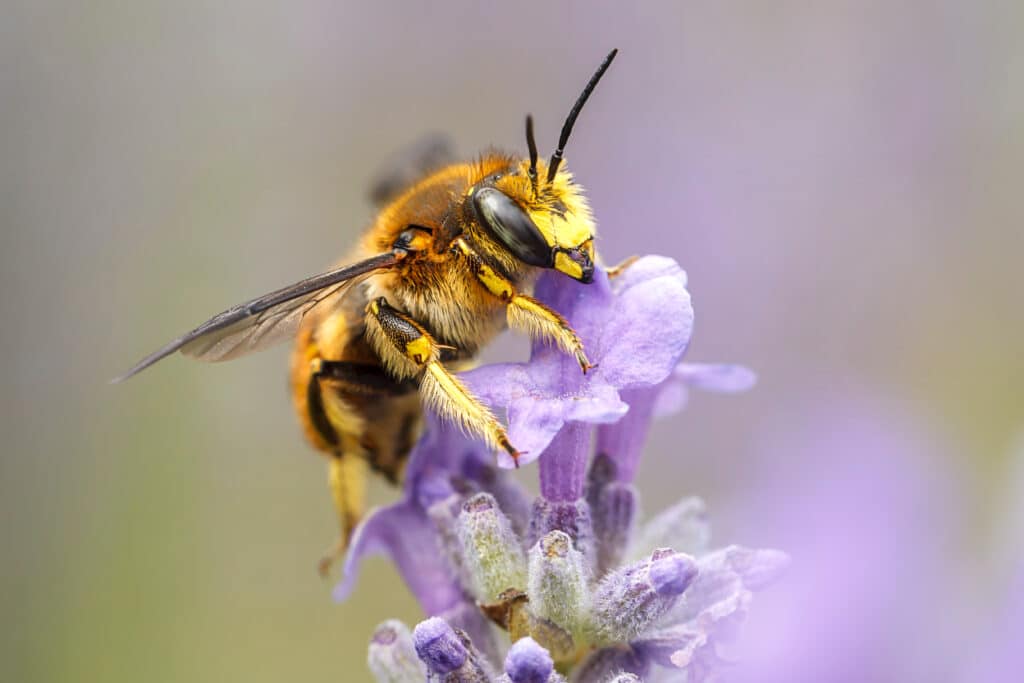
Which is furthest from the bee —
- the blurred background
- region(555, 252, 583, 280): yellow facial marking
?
the blurred background

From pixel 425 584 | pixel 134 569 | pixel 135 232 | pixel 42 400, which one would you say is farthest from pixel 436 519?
pixel 135 232

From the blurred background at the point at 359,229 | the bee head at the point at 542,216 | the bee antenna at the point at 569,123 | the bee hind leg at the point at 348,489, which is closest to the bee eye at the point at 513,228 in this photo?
the bee head at the point at 542,216

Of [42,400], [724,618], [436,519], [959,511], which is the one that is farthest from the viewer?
[42,400]

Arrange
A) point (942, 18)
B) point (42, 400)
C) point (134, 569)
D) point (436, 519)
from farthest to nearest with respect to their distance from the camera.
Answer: point (942, 18) → point (42, 400) → point (134, 569) → point (436, 519)

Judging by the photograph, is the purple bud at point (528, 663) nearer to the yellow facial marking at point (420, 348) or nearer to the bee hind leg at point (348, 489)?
the yellow facial marking at point (420, 348)

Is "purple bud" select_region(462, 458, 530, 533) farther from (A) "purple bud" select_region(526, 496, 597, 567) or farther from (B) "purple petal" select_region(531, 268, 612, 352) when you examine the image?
(B) "purple petal" select_region(531, 268, 612, 352)

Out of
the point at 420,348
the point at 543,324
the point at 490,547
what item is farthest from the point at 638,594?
the point at 420,348

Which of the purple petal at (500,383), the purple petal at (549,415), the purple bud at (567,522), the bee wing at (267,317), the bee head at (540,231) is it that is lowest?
the purple bud at (567,522)

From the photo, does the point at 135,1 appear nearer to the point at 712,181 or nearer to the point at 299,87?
the point at 299,87
